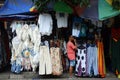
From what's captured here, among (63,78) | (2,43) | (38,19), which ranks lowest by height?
(63,78)

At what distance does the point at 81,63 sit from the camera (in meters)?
11.5

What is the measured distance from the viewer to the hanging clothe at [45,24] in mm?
11414

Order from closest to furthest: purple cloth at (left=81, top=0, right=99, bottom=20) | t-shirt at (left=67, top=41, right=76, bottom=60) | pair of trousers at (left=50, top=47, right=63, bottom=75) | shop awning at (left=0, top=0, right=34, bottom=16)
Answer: purple cloth at (left=81, top=0, right=99, bottom=20), pair of trousers at (left=50, top=47, right=63, bottom=75), t-shirt at (left=67, top=41, right=76, bottom=60), shop awning at (left=0, top=0, right=34, bottom=16)

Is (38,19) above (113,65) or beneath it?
above

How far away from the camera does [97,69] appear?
11.4 meters

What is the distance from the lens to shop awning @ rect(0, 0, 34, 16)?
38.5ft

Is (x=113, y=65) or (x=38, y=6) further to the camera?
(x=113, y=65)

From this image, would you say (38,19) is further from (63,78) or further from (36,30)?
(63,78)

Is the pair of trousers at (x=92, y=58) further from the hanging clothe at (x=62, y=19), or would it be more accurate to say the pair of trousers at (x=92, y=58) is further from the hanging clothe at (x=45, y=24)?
the hanging clothe at (x=45, y=24)

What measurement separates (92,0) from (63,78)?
2808mm

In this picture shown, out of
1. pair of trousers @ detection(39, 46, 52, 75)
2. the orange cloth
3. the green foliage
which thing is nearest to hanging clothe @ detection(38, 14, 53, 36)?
the green foliage

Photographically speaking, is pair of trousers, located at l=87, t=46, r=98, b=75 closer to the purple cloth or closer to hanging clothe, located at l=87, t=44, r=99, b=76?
hanging clothe, located at l=87, t=44, r=99, b=76

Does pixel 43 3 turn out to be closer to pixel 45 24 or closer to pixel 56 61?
pixel 45 24

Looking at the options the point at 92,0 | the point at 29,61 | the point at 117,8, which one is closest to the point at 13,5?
the point at 29,61
